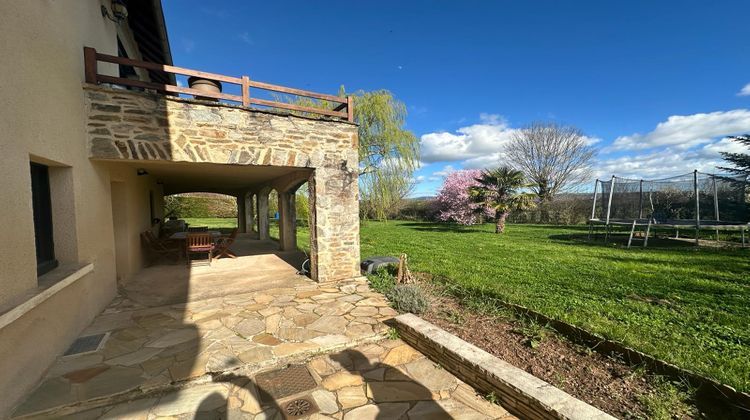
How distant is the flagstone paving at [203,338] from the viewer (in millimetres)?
2541

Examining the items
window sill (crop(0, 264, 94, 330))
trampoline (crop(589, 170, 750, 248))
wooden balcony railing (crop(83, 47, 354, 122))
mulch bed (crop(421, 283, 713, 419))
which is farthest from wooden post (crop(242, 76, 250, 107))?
trampoline (crop(589, 170, 750, 248))

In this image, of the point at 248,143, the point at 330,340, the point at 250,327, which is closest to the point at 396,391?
the point at 330,340

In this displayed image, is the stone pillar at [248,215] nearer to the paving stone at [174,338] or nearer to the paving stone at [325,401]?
the paving stone at [174,338]

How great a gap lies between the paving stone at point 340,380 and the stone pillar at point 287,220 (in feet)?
21.3

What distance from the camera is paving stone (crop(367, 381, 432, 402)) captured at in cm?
247

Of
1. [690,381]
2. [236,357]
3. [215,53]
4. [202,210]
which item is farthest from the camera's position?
[202,210]

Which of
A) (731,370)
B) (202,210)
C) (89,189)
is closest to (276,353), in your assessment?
(89,189)

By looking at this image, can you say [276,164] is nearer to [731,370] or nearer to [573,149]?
[731,370]

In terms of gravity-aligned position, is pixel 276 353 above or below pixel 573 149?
below

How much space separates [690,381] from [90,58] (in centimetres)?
732

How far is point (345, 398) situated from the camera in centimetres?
246

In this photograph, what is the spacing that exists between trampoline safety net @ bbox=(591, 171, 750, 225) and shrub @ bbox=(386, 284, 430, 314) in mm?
10060

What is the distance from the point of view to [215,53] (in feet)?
33.9

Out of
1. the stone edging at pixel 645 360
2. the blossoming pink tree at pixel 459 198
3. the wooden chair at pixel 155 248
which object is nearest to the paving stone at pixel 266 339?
the stone edging at pixel 645 360
